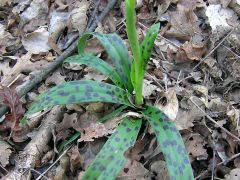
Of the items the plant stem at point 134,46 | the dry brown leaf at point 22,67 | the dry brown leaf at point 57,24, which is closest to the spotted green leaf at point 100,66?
the plant stem at point 134,46

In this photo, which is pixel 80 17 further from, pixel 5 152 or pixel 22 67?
pixel 5 152

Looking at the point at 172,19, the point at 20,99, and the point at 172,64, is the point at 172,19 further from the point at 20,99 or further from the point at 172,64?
the point at 20,99

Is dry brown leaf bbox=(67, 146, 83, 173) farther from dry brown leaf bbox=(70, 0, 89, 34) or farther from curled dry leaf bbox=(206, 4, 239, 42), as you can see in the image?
curled dry leaf bbox=(206, 4, 239, 42)

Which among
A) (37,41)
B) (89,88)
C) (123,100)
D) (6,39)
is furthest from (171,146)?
(6,39)

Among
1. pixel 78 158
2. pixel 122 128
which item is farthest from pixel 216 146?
pixel 78 158

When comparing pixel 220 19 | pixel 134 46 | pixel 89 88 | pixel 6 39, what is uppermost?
pixel 134 46

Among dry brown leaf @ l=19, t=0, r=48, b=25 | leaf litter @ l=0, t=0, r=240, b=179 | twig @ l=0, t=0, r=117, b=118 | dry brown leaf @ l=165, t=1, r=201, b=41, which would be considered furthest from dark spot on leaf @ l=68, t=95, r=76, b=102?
dry brown leaf @ l=19, t=0, r=48, b=25
